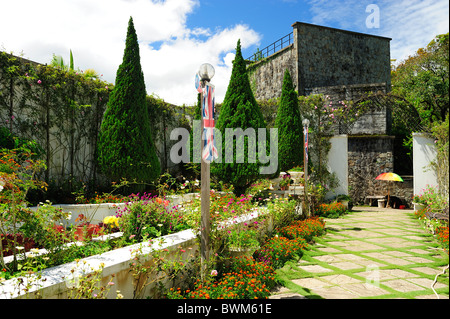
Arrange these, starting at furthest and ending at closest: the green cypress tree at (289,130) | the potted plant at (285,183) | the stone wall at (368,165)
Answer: the stone wall at (368,165)
the green cypress tree at (289,130)
the potted plant at (285,183)

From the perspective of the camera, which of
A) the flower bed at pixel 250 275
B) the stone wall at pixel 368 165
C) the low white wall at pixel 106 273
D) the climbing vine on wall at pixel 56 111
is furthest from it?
the stone wall at pixel 368 165

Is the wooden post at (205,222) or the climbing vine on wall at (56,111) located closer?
the wooden post at (205,222)

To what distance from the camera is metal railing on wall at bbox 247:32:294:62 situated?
13.6 metres

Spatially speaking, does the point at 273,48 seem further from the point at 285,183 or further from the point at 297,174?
the point at 285,183

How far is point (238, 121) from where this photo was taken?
6730mm

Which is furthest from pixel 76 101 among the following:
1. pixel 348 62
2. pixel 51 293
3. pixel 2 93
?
pixel 348 62

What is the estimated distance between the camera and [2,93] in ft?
17.4

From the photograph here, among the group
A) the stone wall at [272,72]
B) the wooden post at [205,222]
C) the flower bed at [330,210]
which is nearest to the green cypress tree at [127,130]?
the wooden post at [205,222]

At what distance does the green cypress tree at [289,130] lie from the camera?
962 cm

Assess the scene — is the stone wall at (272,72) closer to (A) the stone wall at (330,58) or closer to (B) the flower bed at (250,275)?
(A) the stone wall at (330,58)

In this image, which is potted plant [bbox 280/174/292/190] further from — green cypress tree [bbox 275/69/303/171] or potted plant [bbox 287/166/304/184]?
green cypress tree [bbox 275/69/303/171]

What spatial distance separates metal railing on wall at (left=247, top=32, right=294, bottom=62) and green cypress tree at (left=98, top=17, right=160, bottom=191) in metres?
9.12

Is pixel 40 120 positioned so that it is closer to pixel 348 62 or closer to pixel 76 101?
pixel 76 101

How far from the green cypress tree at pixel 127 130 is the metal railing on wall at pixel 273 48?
29.9 ft
